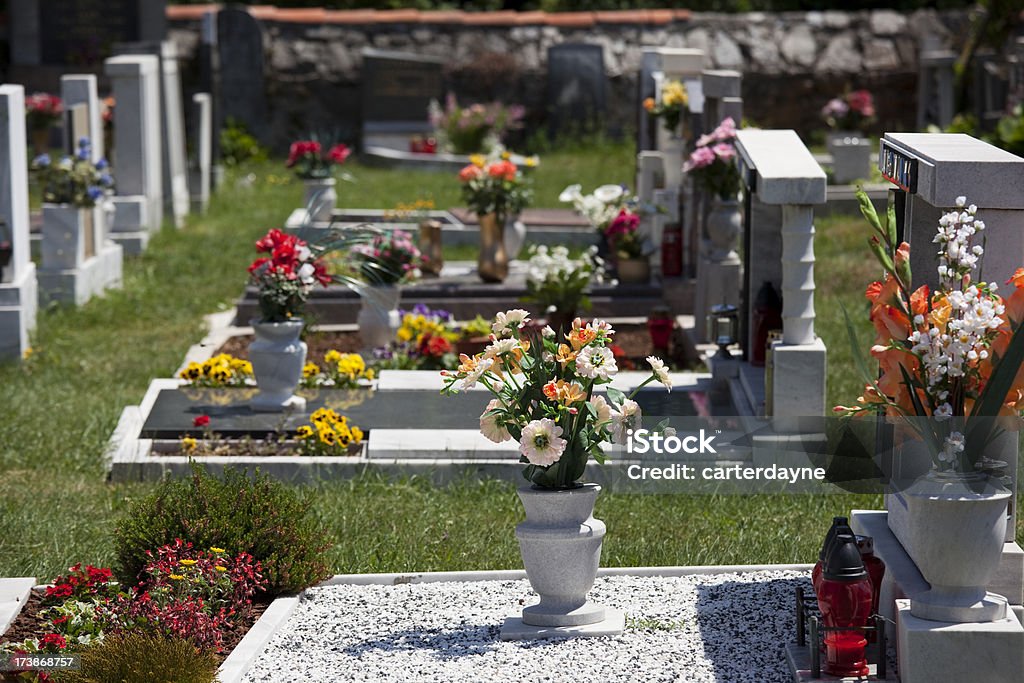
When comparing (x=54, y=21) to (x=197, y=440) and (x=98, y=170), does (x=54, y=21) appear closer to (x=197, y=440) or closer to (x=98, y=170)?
(x=98, y=170)

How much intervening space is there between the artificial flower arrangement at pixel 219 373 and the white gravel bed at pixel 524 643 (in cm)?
329

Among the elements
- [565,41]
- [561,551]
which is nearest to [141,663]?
[561,551]

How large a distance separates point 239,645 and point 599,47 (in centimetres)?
1703

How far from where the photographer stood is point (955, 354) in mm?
4301

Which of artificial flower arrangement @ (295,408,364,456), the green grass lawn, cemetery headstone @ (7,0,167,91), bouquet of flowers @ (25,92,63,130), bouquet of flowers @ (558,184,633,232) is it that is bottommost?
the green grass lawn

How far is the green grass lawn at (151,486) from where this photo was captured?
20.3 ft

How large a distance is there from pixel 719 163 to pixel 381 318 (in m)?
2.44

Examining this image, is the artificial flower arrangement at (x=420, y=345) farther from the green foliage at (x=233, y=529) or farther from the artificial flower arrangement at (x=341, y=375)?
the green foliage at (x=233, y=529)

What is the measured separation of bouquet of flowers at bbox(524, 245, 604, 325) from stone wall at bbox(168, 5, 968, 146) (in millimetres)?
11384

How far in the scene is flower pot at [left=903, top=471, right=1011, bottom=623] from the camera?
4277 millimetres

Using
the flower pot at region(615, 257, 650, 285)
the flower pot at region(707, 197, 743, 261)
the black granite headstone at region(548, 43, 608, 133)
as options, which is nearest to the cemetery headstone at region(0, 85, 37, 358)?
the flower pot at region(615, 257, 650, 285)

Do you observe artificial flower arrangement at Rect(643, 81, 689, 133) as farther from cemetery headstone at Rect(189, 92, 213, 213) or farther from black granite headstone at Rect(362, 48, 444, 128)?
black granite headstone at Rect(362, 48, 444, 128)

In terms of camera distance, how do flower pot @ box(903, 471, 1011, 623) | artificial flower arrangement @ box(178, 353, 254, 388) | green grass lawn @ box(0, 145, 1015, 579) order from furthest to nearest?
1. artificial flower arrangement @ box(178, 353, 254, 388)
2. green grass lawn @ box(0, 145, 1015, 579)
3. flower pot @ box(903, 471, 1011, 623)

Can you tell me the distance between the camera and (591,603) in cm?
513
